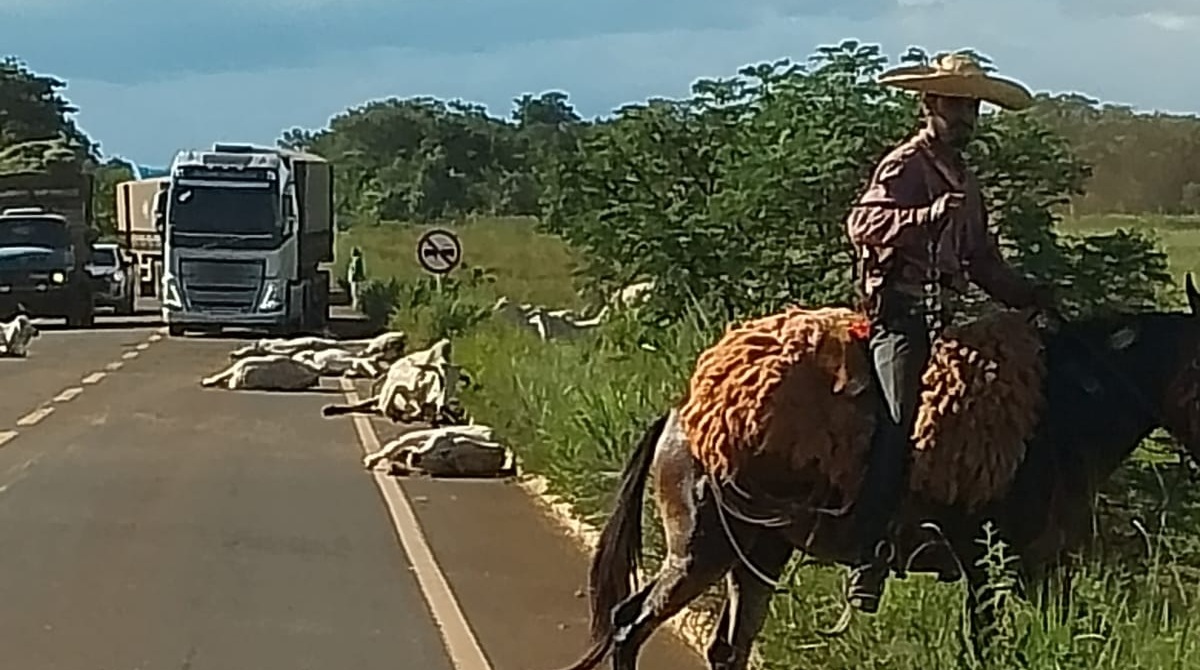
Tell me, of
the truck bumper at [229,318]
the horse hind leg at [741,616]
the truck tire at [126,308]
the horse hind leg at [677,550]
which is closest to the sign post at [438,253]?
the truck bumper at [229,318]

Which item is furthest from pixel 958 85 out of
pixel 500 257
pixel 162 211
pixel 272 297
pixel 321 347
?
pixel 500 257

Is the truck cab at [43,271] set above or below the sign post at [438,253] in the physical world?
below

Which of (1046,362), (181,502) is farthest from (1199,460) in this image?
(181,502)

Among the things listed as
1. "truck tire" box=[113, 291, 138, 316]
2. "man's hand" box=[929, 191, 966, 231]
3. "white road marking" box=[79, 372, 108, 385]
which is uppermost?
"man's hand" box=[929, 191, 966, 231]

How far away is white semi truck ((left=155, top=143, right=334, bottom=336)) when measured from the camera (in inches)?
1489

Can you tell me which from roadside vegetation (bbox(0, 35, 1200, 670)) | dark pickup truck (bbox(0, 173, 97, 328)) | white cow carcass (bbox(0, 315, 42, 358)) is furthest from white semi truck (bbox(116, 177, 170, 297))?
roadside vegetation (bbox(0, 35, 1200, 670))

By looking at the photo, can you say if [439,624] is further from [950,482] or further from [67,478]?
[67,478]

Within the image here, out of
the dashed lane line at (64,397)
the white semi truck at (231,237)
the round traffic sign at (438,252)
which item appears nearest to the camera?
the dashed lane line at (64,397)

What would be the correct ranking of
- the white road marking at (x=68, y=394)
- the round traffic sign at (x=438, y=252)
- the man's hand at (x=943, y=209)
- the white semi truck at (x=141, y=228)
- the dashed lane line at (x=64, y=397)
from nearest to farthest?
the man's hand at (x=943, y=209) < the dashed lane line at (x=64, y=397) < the white road marking at (x=68, y=394) < the round traffic sign at (x=438, y=252) < the white semi truck at (x=141, y=228)

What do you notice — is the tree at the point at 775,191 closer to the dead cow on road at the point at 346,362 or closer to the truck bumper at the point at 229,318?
the dead cow on road at the point at 346,362

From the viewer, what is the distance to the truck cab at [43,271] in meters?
41.0

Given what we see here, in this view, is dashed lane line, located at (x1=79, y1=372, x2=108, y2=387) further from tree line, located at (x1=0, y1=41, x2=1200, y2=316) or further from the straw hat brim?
the straw hat brim

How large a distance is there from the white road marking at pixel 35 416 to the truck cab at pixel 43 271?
1798 centimetres

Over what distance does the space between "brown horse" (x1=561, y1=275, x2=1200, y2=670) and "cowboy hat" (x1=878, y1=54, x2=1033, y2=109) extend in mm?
903
